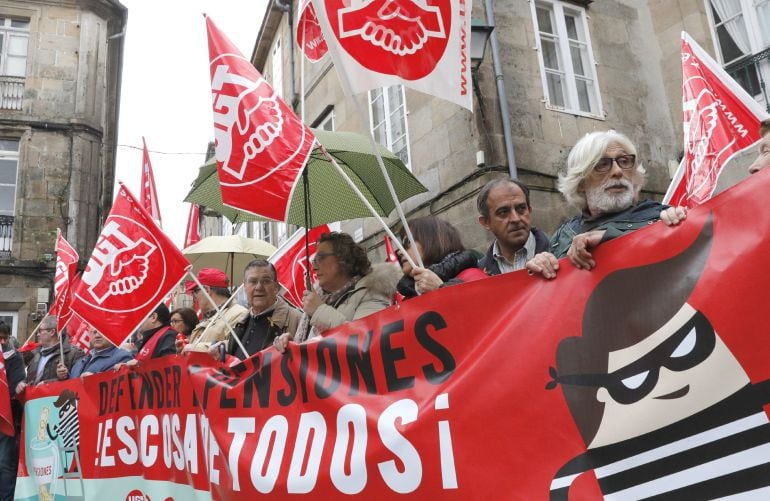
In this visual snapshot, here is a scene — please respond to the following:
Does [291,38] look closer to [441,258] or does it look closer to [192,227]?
[192,227]

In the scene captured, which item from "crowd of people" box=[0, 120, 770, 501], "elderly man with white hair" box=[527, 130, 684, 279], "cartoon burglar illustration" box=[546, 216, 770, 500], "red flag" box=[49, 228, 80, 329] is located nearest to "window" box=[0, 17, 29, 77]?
"red flag" box=[49, 228, 80, 329]

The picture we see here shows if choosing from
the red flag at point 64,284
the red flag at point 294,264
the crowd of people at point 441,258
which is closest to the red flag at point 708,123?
the crowd of people at point 441,258

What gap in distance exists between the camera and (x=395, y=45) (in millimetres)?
2592

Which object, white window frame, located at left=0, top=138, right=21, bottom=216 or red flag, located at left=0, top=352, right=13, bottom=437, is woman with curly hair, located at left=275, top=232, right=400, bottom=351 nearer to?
red flag, located at left=0, top=352, right=13, bottom=437

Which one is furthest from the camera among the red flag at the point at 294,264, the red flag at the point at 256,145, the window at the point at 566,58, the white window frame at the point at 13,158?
the white window frame at the point at 13,158

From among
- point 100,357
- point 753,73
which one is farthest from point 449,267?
point 753,73

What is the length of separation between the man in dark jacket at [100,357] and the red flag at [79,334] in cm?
84

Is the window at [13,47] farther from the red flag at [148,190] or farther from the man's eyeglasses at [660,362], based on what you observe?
the man's eyeglasses at [660,362]

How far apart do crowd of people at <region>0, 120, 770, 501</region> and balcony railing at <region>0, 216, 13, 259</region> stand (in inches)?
502

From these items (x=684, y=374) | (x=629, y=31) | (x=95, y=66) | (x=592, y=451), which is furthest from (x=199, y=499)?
(x=95, y=66)

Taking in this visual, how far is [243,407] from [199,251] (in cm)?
451

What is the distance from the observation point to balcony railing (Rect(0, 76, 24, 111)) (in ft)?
55.9

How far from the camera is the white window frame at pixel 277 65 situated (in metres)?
15.5

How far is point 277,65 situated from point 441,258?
1410 centimetres
